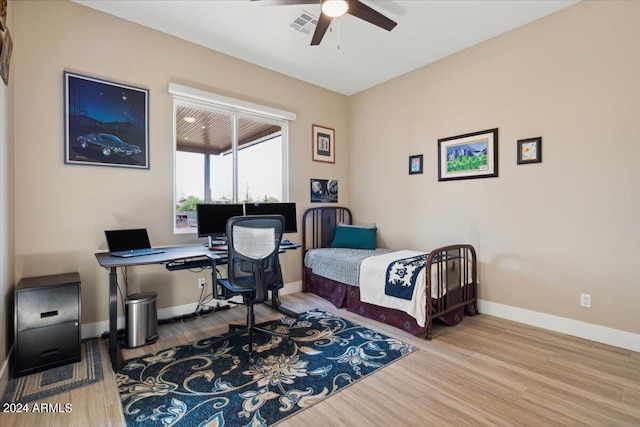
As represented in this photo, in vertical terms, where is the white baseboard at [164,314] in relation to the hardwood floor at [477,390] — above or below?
above

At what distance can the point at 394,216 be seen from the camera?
14.0ft

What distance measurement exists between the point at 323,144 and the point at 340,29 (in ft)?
5.65

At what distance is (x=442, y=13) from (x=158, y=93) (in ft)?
9.56

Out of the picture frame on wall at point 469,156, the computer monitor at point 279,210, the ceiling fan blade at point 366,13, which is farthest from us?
the computer monitor at point 279,210

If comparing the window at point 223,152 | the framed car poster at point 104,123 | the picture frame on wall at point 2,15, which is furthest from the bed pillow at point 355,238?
the picture frame on wall at point 2,15

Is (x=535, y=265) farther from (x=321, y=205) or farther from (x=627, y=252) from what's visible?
(x=321, y=205)

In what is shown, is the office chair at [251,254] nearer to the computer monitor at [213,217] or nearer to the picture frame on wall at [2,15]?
the computer monitor at [213,217]

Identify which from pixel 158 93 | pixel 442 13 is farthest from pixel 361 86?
pixel 158 93

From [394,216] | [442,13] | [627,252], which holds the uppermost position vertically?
[442,13]

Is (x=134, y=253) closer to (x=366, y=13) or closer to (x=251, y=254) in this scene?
(x=251, y=254)

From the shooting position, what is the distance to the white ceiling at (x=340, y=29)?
274 centimetres

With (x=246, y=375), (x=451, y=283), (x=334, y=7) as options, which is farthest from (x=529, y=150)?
(x=246, y=375)

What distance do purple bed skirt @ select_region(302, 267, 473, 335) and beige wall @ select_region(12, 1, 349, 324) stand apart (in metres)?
1.51

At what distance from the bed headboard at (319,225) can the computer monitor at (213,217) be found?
1279mm
